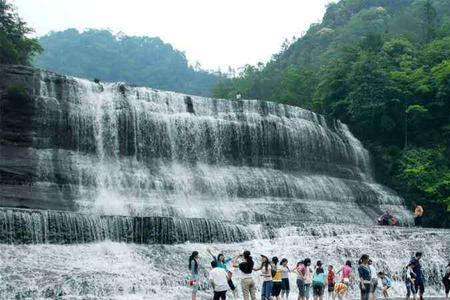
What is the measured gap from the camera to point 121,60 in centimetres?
13600

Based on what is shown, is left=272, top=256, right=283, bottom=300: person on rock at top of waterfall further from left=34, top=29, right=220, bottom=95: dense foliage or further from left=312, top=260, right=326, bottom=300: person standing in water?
left=34, top=29, right=220, bottom=95: dense foliage

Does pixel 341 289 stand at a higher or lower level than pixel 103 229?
lower

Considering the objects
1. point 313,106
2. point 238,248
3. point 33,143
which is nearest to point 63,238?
point 238,248

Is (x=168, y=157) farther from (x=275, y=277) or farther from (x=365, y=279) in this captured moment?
(x=365, y=279)

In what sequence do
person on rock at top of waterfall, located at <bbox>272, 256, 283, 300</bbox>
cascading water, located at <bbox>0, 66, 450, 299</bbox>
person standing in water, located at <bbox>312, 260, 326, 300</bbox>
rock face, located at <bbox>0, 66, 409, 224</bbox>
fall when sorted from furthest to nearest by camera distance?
rock face, located at <bbox>0, 66, 409, 224</bbox>
cascading water, located at <bbox>0, 66, 450, 299</bbox>
person standing in water, located at <bbox>312, 260, 326, 300</bbox>
person on rock at top of waterfall, located at <bbox>272, 256, 283, 300</bbox>

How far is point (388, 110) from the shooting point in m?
48.5

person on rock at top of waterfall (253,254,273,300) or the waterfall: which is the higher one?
the waterfall

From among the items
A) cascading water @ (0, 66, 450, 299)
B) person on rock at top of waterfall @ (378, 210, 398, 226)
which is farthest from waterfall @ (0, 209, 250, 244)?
person on rock at top of waterfall @ (378, 210, 398, 226)

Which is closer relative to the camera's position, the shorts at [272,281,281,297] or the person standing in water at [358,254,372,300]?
the shorts at [272,281,281,297]

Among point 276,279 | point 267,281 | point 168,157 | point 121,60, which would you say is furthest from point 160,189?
point 121,60

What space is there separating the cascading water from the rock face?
7cm

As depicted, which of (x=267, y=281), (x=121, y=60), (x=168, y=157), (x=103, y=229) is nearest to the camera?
(x=267, y=281)

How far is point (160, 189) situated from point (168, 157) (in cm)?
289

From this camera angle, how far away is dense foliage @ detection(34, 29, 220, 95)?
127713 millimetres
